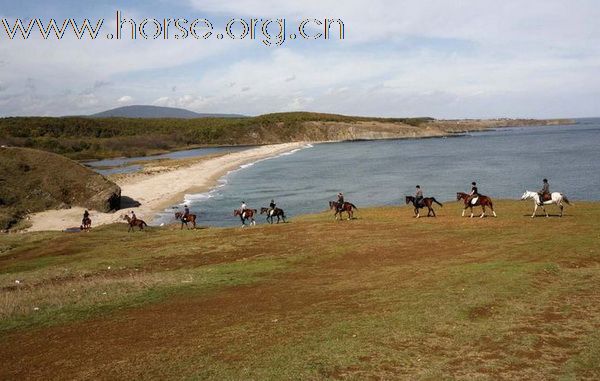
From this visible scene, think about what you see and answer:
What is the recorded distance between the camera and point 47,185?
57812 mm

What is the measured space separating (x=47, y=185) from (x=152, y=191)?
1839 cm

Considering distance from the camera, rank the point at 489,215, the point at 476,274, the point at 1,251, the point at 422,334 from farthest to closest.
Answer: the point at 489,215 < the point at 1,251 < the point at 476,274 < the point at 422,334

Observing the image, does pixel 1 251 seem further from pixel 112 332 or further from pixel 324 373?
pixel 324 373

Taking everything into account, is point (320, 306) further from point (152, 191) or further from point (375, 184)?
point (375, 184)

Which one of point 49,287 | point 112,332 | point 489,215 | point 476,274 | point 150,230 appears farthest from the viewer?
point 150,230

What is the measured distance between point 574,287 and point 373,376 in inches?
395

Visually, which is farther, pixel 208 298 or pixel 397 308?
pixel 208 298

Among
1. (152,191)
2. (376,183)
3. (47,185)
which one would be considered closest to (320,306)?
(47,185)

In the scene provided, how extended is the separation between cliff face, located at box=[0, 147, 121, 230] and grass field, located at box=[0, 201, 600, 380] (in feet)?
85.7

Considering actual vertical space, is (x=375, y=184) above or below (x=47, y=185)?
below

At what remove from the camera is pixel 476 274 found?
19.9 meters

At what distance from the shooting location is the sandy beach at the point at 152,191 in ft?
173

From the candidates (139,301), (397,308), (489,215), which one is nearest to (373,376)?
(397,308)

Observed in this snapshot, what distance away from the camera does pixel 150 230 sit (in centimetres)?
4041
